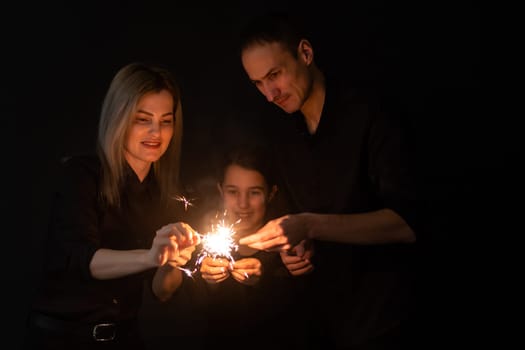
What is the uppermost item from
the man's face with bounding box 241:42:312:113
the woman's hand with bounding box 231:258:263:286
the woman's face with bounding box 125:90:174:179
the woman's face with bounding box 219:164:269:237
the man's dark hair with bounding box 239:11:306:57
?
the man's dark hair with bounding box 239:11:306:57

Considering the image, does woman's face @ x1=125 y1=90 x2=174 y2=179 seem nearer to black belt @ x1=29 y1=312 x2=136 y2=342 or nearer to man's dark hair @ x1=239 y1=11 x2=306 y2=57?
man's dark hair @ x1=239 y1=11 x2=306 y2=57

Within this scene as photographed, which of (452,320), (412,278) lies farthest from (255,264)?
(452,320)

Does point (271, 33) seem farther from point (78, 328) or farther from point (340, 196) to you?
point (78, 328)

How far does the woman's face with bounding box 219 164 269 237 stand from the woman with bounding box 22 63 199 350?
406 millimetres

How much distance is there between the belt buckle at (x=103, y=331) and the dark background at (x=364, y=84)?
2.83ft

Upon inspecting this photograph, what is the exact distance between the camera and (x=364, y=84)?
276 centimetres

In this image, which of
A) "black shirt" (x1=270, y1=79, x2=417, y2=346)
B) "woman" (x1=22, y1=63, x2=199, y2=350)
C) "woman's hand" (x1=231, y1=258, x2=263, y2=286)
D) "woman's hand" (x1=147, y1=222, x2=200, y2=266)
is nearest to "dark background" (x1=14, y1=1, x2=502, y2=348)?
"black shirt" (x1=270, y1=79, x2=417, y2=346)

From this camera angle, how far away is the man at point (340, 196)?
1994 mm

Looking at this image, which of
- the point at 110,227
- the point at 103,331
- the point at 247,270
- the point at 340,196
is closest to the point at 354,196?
the point at 340,196

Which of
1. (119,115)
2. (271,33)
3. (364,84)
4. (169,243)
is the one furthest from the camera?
(364,84)

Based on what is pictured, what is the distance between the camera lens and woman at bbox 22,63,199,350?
6.43ft

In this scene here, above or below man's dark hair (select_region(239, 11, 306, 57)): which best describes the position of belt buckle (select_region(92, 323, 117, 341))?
below

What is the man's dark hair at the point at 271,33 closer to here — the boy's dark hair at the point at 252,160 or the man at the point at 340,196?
the man at the point at 340,196

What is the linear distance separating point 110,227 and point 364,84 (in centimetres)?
145
